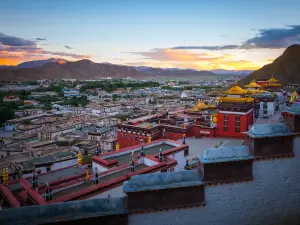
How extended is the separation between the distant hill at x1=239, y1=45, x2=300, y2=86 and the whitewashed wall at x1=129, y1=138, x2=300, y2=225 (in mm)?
122578

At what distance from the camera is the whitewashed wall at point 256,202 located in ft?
21.6

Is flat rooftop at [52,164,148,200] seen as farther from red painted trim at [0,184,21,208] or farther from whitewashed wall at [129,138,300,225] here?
whitewashed wall at [129,138,300,225]

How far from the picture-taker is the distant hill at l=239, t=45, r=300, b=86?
398ft

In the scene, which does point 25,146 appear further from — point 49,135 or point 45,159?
point 45,159

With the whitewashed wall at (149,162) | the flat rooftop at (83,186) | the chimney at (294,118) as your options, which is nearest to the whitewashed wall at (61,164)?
the whitewashed wall at (149,162)

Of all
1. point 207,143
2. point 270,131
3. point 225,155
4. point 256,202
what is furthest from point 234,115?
point 225,155

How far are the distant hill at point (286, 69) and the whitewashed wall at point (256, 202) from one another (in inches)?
4826

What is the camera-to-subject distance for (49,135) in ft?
153

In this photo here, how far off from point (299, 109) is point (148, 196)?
427 centimetres

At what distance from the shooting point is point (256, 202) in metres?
7.02

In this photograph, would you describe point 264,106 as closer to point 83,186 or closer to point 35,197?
point 83,186

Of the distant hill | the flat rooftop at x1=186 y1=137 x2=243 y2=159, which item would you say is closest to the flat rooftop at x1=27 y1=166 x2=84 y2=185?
the flat rooftop at x1=186 y1=137 x2=243 y2=159

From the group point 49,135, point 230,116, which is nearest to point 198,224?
point 230,116

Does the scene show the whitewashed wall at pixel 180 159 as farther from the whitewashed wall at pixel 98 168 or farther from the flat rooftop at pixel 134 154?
the whitewashed wall at pixel 98 168
